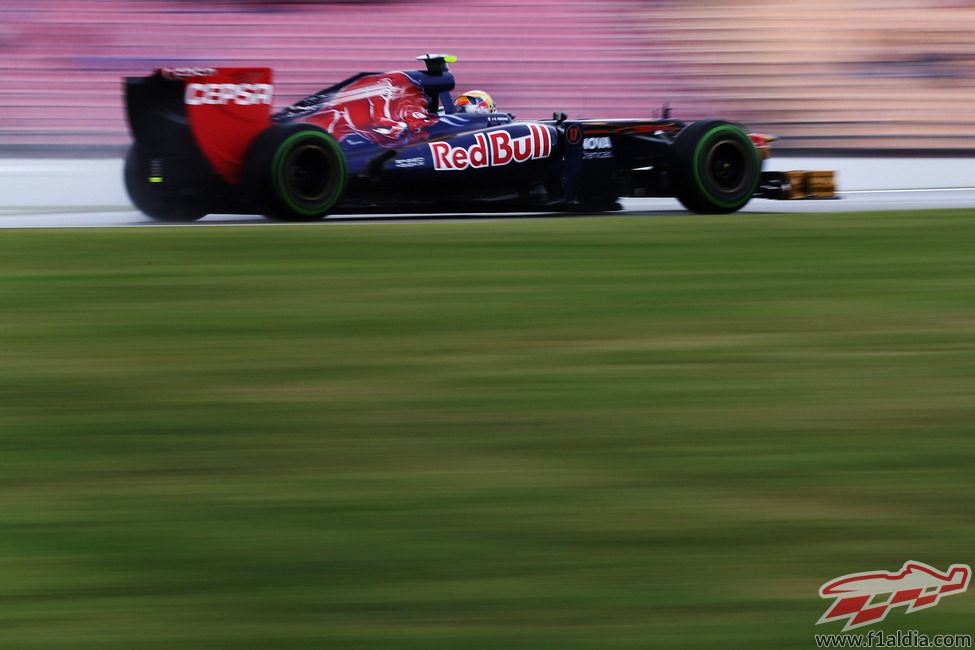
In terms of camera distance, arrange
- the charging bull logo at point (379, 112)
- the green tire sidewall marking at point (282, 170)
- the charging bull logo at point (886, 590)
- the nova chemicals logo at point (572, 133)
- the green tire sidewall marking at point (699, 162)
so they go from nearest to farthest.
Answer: the charging bull logo at point (886, 590) < the green tire sidewall marking at point (282, 170) < the charging bull logo at point (379, 112) < the nova chemicals logo at point (572, 133) < the green tire sidewall marking at point (699, 162)

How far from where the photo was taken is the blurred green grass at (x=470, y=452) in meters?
2.82

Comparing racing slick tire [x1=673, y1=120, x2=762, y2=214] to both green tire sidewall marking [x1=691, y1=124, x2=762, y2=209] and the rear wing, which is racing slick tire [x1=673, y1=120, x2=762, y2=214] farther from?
the rear wing

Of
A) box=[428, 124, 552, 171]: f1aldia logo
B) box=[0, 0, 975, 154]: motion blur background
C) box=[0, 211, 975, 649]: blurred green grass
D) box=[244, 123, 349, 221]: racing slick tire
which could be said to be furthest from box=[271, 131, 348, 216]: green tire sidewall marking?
box=[0, 0, 975, 154]: motion blur background

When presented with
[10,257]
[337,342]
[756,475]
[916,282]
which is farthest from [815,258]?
[10,257]

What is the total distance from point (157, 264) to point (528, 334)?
228 cm

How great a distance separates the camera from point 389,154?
9086 millimetres

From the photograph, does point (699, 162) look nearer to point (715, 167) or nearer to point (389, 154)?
point (715, 167)

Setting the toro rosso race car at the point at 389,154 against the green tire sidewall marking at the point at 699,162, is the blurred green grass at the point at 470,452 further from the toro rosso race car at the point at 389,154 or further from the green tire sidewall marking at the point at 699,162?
the green tire sidewall marking at the point at 699,162

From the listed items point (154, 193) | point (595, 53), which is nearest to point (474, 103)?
point (154, 193)

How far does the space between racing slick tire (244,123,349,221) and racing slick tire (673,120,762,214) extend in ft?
8.37

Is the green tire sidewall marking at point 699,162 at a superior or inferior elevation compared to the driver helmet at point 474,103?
inferior

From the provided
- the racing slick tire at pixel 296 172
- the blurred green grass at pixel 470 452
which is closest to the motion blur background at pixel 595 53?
the racing slick tire at pixel 296 172

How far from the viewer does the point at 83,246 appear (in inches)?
285

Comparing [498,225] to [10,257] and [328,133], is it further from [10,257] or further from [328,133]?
[10,257]
